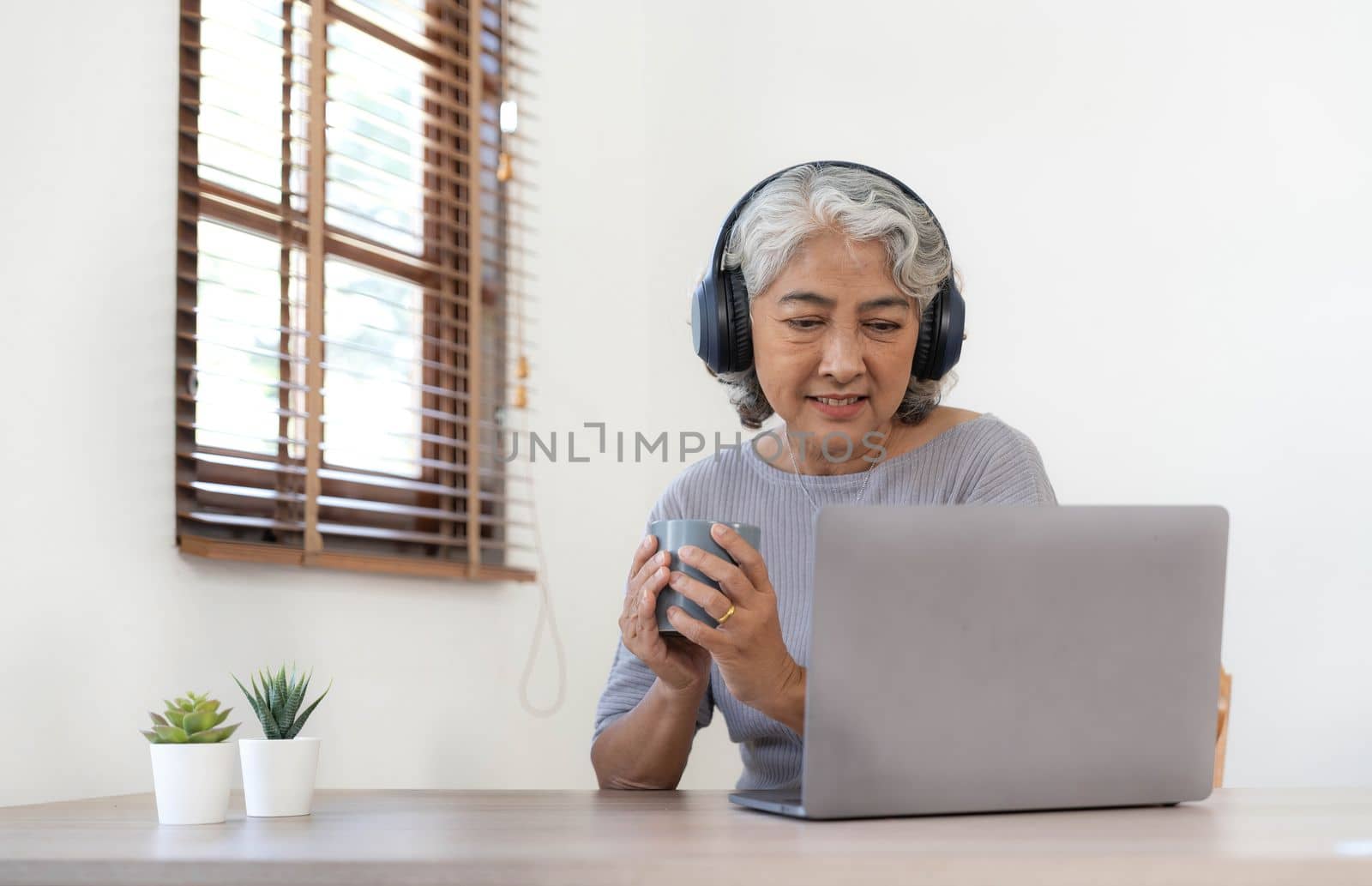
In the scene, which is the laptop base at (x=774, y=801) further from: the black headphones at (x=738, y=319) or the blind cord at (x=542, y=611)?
the blind cord at (x=542, y=611)

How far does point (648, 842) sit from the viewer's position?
2.76 feet

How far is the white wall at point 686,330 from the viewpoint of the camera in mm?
1562

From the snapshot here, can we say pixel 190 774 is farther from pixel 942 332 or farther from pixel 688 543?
pixel 942 332

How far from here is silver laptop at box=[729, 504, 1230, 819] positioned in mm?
941

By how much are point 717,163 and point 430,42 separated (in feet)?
2.68

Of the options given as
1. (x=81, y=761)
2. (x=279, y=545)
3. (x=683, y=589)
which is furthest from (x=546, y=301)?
(x=683, y=589)

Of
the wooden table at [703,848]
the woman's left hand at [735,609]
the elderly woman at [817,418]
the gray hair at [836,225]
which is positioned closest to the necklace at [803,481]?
the elderly woman at [817,418]

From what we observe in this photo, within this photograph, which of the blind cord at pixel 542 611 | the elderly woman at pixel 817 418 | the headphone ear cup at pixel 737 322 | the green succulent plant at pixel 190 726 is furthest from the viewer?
the blind cord at pixel 542 611

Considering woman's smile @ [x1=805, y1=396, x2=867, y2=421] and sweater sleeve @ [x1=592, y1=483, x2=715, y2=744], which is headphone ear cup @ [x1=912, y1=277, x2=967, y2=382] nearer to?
woman's smile @ [x1=805, y1=396, x2=867, y2=421]

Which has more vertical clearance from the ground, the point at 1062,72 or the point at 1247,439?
the point at 1062,72

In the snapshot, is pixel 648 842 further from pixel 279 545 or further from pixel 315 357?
pixel 315 357

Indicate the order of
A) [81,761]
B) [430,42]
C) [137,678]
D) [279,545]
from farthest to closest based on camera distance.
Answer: [430,42] < [279,545] < [137,678] < [81,761]

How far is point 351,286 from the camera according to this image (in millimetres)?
2264

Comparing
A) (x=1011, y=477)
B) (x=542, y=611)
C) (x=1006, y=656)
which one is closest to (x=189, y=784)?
(x=1006, y=656)
